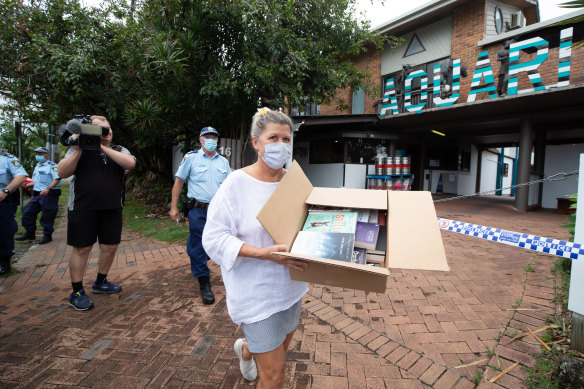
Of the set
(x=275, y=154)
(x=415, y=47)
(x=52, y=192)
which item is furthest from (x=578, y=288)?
(x=415, y=47)

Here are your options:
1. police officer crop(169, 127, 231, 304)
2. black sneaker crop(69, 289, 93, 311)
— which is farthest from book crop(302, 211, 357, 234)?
black sneaker crop(69, 289, 93, 311)

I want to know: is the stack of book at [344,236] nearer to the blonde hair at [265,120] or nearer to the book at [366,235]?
the book at [366,235]

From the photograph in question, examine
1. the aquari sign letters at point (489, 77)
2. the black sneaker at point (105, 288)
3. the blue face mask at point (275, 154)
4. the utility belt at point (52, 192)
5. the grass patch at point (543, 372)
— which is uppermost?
the aquari sign letters at point (489, 77)

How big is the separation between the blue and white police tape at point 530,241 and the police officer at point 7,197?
198 inches

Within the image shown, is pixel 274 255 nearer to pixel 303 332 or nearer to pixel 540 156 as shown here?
pixel 303 332

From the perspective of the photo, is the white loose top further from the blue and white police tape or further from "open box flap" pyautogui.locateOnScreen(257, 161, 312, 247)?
the blue and white police tape

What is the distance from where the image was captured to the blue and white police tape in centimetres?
201

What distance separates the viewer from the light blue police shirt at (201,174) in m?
3.22

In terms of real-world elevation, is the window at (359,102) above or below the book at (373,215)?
above

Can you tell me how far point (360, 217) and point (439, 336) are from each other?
174cm

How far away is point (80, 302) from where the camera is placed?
287 centimetres

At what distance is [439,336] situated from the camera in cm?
245

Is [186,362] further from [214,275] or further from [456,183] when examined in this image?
[456,183]

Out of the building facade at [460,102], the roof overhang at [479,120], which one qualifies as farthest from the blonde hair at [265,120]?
the roof overhang at [479,120]
